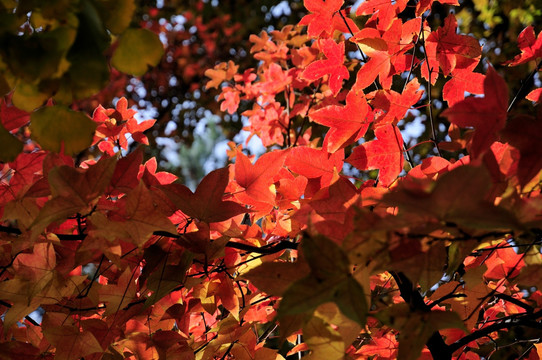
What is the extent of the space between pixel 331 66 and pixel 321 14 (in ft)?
0.47

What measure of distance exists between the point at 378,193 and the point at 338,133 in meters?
0.19

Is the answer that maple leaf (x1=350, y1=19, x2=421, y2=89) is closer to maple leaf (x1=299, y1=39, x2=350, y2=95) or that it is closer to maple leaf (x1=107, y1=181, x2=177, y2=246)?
maple leaf (x1=299, y1=39, x2=350, y2=95)

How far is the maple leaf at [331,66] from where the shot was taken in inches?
42.3

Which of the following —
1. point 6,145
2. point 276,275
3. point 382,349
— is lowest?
point 382,349

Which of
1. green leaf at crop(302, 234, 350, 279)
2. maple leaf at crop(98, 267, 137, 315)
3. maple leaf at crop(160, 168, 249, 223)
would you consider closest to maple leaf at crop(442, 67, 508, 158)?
green leaf at crop(302, 234, 350, 279)

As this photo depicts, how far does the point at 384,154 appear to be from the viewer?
2.75 feet

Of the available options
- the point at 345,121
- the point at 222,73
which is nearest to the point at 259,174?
the point at 345,121

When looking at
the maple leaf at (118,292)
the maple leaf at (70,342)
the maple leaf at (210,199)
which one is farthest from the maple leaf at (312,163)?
the maple leaf at (70,342)

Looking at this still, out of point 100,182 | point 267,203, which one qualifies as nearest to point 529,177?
point 267,203

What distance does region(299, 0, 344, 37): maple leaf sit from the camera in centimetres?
109

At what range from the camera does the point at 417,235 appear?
1.54 feet

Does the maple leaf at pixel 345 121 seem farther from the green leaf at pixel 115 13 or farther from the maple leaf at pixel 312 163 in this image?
the green leaf at pixel 115 13

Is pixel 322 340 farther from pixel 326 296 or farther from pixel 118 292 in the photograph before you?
pixel 118 292

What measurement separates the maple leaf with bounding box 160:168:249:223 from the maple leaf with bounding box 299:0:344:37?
0.60 m
